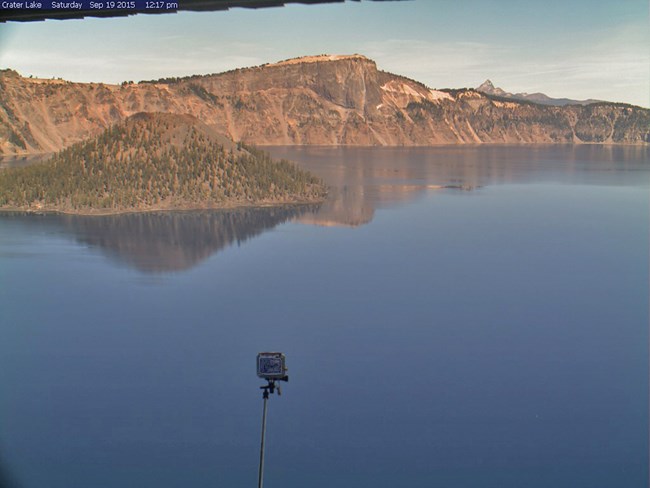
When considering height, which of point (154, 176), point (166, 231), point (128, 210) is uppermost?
point (154, 176)

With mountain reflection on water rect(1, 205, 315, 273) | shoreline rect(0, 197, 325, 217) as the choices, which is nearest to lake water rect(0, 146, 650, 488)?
mountain reflection on water rect(1, 205, 315, 273)

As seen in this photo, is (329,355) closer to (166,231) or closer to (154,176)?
(166,231)

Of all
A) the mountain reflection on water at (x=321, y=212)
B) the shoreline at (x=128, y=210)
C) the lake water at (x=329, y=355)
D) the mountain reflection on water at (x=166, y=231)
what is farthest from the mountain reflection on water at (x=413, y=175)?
the lake water at (x=329, y=355)

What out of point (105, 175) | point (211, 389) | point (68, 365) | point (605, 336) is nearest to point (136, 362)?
point (68, 365)

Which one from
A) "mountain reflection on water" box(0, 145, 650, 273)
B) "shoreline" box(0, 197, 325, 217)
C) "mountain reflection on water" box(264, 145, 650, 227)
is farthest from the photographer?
"mountain reflection on water" box(264, 145, 650, 227)

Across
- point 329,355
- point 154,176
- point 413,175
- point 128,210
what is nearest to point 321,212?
point 154,176

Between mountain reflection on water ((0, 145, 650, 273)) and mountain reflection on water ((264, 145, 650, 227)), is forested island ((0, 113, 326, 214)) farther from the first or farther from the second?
mountain reflection on water ((264, 145, 650, 227))
